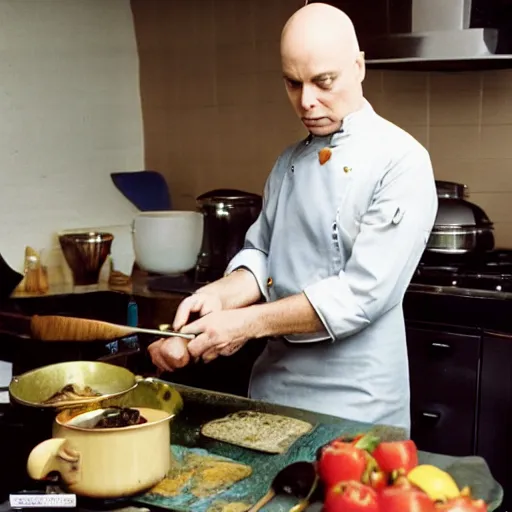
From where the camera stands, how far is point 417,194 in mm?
1656

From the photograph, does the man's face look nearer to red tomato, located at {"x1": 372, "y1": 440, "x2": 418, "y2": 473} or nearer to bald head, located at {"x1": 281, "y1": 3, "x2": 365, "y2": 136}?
bald head, located at {"x1": 281, "y1": 3, "x2": 365, "y2": 136}

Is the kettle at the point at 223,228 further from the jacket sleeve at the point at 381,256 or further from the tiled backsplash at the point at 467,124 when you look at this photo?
the jacket sleeve at the point at 381,256

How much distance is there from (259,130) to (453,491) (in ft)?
8.00

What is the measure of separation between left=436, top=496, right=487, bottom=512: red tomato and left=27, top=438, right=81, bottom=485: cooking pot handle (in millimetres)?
477

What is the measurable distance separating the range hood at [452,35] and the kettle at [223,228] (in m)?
0.81

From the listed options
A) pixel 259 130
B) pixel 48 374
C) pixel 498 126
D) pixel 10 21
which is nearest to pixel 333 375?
pixel 48 374

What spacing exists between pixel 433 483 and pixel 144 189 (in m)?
2.65

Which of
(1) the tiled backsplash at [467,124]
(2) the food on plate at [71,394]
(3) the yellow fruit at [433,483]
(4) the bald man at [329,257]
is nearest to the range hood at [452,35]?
(1) the tiled backsplash at [467,124]

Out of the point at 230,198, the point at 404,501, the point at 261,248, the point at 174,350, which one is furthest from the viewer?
the point at 230,198

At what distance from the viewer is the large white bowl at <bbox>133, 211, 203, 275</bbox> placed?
10.2ft

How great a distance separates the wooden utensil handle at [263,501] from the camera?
1.14 meters

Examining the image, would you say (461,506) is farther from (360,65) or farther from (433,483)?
(360,65)

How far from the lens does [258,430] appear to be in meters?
1.46

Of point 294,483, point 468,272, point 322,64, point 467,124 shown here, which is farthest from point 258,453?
point 467,124
